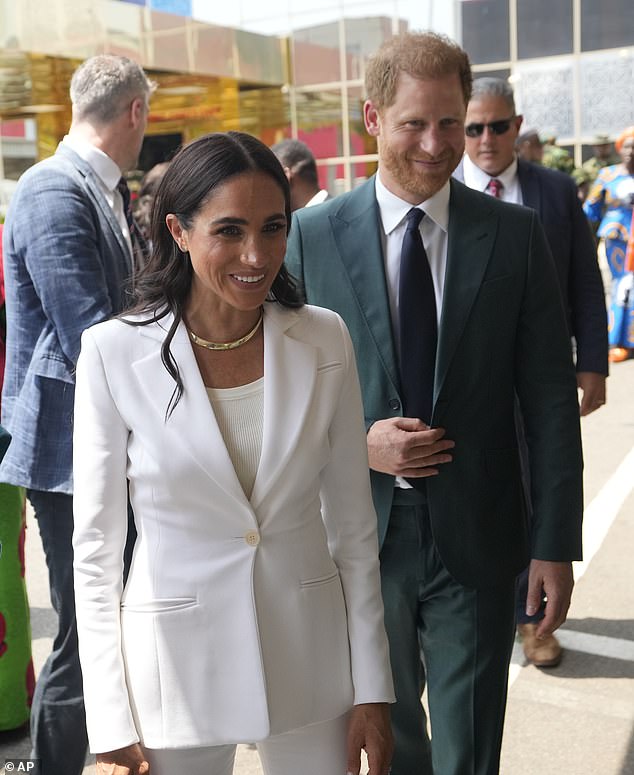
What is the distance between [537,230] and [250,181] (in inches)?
39.0

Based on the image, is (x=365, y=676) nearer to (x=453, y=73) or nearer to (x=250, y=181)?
(x=250, y=181)

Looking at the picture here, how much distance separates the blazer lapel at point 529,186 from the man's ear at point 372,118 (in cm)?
175

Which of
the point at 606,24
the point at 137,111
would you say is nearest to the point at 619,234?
the point at 137,111

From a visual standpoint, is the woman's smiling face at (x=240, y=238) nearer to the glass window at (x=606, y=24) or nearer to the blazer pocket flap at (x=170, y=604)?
the blazer pocket flap at (x=170, y=604)

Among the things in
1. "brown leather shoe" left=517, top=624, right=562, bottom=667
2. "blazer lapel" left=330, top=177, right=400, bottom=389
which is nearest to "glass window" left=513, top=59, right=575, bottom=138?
"brown leather shoe" left=517, top=624, right=562, bottom=667

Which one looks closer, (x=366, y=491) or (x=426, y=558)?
(x=366, y=491)

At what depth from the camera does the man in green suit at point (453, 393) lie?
252cm

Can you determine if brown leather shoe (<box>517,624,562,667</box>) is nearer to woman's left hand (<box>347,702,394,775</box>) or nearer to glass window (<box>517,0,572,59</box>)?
woman's left hand (<box>347,702,394,775</box>)

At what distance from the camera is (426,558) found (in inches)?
102

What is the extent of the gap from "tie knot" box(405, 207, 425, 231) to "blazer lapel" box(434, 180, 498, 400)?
3.0 inches

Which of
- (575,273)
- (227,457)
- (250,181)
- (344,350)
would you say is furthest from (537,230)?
(575,273)

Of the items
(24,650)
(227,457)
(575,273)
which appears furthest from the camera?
(575,273)

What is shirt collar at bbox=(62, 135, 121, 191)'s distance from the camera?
332 centimetres

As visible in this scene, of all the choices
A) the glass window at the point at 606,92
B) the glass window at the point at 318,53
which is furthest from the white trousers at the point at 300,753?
the glass window at the point at 318,53
